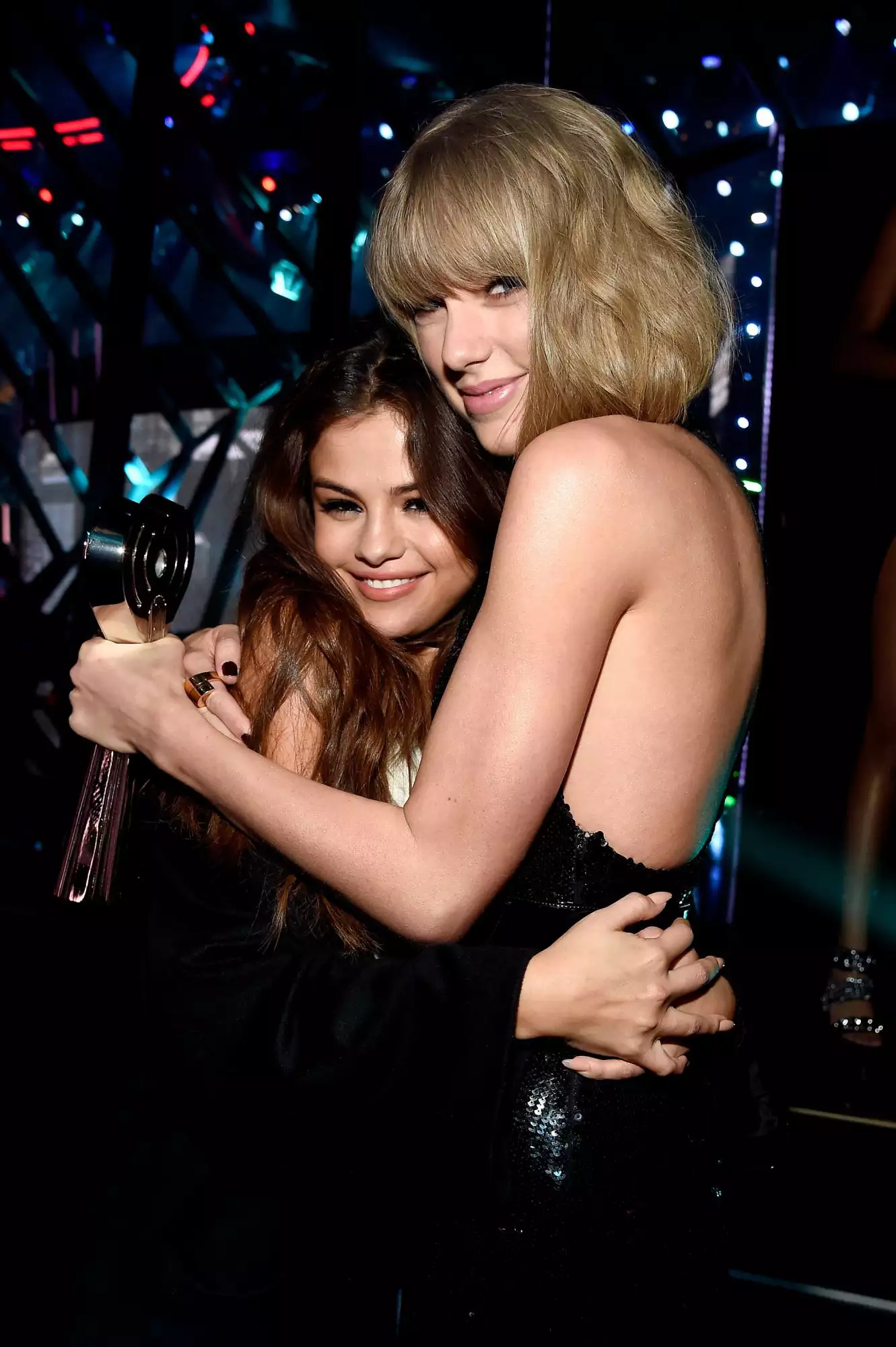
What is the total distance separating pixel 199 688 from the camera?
4.81 feet

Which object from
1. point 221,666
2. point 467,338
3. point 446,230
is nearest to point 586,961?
point 221,666

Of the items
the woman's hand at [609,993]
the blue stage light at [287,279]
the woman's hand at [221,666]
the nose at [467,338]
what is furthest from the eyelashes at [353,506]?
the blue stage light at [287,279]

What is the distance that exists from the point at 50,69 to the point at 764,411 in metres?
4.08

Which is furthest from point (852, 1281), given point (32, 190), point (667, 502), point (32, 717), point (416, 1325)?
point (32, 190)

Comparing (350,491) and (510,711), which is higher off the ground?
(350,491)

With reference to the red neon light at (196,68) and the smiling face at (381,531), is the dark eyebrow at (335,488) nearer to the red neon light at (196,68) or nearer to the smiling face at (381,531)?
the smiling face at (381,531)

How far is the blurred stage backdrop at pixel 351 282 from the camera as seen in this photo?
3.51m

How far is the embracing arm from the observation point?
115 centimetres

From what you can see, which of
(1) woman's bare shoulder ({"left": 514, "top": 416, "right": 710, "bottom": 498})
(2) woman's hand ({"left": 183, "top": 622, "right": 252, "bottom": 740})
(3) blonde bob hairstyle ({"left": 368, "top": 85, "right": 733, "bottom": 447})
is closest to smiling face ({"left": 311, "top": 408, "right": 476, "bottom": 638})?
(2) woman's hand ({"left": 183, "top": 622, "right": 252, "bottom": 740})

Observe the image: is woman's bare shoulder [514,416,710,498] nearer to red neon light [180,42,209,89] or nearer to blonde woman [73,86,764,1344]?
blonde woman [73,86,764,1344]

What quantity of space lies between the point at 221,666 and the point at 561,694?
0.58 m

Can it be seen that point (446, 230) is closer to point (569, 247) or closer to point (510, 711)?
point (569, 247)

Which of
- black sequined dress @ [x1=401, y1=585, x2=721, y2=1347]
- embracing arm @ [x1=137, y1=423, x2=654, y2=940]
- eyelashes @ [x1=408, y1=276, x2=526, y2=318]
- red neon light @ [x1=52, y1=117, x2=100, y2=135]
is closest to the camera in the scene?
embracing arm @ [x1=137, y1=423, x2=654, y2=940]

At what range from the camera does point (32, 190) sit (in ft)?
18.7
